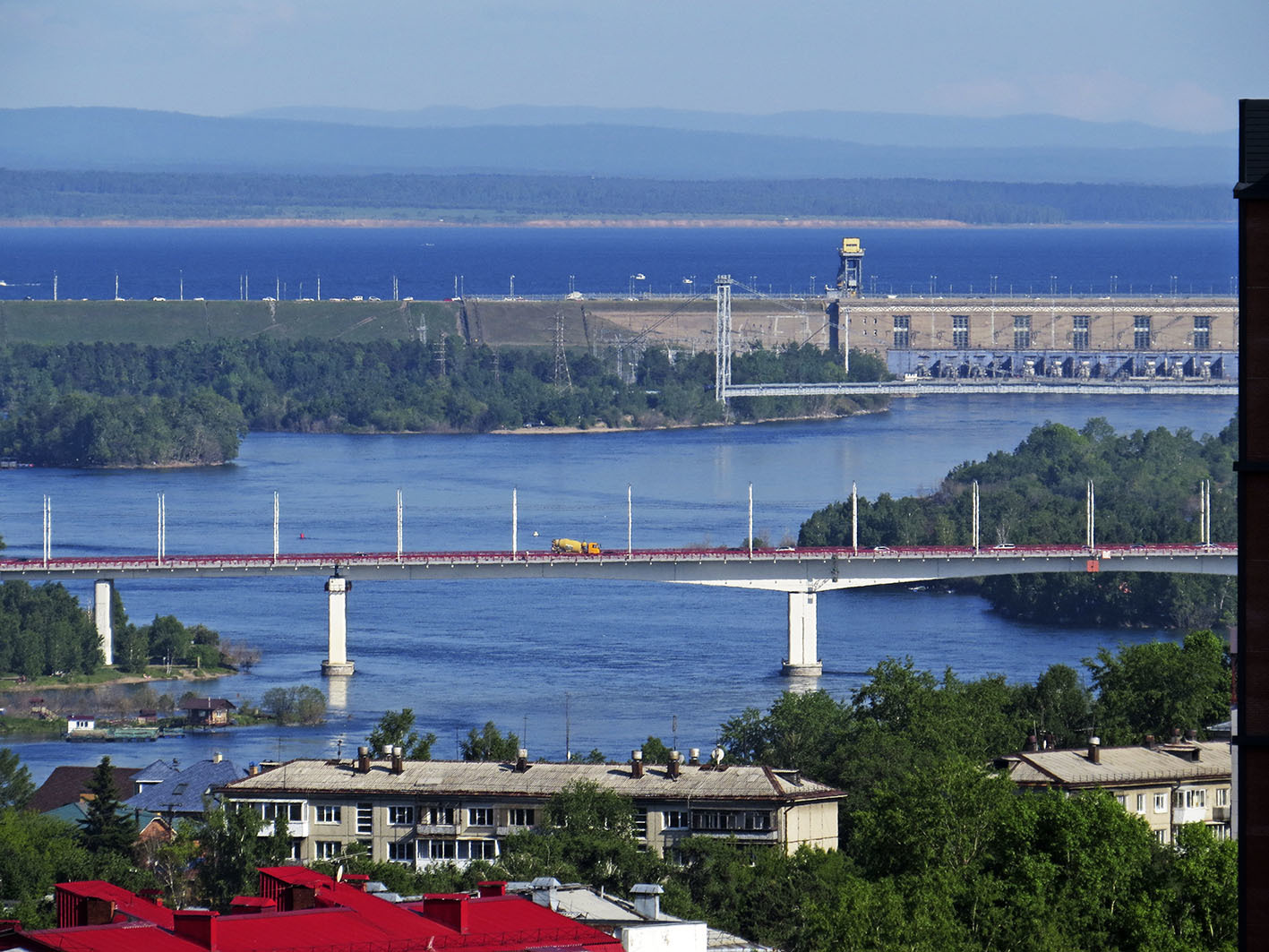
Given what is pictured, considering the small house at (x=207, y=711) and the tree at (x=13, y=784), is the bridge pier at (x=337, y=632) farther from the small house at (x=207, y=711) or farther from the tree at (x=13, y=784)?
the tree at (x=13, y=784)

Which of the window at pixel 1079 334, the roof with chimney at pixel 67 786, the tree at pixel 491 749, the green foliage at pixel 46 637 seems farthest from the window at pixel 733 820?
the window at pixel 1079 334

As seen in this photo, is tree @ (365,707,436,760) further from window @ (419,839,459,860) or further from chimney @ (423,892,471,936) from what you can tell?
chimney @ (423,892,471,936)

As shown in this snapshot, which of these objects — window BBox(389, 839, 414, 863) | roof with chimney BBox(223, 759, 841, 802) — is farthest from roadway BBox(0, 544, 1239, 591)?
window BBox(389, 839, 414, 863)

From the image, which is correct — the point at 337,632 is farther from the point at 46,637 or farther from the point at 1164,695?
the point at 1164,695

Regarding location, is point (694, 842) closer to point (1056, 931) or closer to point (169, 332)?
point (1056, 931)

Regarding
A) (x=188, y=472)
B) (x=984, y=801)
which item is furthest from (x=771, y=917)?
(x=188, y=472)
